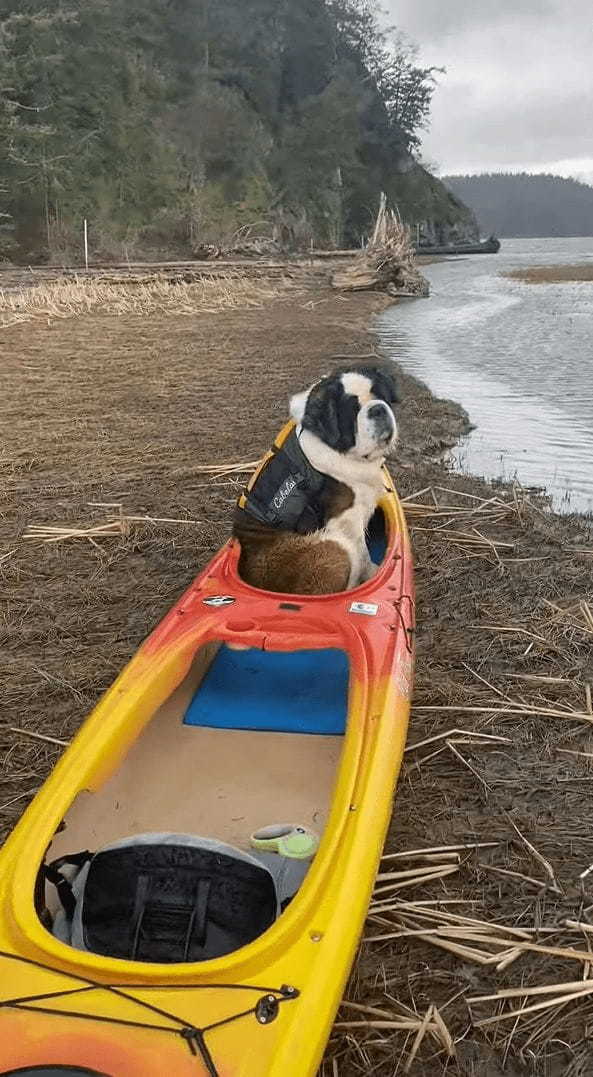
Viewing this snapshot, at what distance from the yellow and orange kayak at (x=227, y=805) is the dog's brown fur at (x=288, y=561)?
0.10 meters

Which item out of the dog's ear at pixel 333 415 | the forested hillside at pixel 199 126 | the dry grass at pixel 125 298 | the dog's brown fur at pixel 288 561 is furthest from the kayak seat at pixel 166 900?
the forested hillside at pixel 199 126

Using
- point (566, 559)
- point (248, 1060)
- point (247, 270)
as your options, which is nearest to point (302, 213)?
point (247, 270)

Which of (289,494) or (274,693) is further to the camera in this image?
(289,494)

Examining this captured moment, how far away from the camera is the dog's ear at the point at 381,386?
368cm

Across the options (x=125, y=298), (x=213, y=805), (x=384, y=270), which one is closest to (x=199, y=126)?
(x=384, y=270)

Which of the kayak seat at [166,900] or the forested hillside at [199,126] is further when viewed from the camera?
the forested hillside at [199,126]

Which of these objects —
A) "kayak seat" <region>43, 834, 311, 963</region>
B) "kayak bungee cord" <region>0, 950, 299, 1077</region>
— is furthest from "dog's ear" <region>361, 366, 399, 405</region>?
"kayak bungee cord" <region>0, 950, 299, 1077</region>

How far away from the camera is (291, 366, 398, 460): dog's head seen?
3.58m

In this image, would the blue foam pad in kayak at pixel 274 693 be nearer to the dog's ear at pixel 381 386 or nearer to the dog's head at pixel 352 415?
the dog's head at pixel 352 415

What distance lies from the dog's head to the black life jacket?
5.6 inches

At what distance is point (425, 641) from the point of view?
3.64 m

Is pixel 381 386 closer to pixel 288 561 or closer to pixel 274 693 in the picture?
pixel 288 561

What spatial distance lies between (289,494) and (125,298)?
14.9 metres

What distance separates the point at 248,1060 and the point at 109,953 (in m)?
0.50
